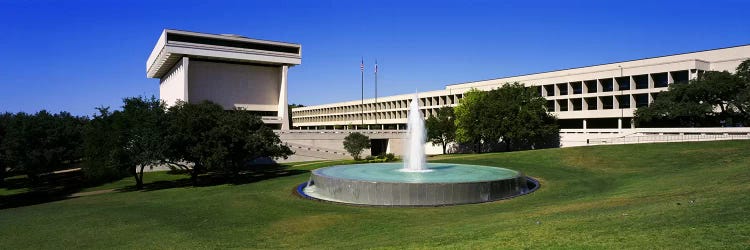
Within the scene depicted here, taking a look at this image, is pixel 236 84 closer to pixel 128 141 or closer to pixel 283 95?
pixel 283 95

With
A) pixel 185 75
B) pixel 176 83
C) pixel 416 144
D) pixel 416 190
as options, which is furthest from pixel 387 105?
pixel 416 190

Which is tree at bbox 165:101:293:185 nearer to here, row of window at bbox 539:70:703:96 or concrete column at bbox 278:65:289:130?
concrete column at bbox 278:65:289:130

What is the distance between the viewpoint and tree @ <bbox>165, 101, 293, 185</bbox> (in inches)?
1353

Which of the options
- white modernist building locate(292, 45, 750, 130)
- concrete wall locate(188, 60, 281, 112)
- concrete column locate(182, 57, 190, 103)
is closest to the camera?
white modernist building locate(292, 45, 750, 130)

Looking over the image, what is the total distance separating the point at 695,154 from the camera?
32.3 metres

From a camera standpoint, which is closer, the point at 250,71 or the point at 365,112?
the point at 250,71

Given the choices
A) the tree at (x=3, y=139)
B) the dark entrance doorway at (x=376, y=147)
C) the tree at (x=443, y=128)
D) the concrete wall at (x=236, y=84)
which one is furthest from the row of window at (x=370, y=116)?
the tree at (x=3, y=139)

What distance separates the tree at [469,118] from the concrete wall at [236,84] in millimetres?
36020

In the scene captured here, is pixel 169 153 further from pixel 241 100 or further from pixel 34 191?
pixel 241 100

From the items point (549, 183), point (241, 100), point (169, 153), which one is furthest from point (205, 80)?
point (549, 183)

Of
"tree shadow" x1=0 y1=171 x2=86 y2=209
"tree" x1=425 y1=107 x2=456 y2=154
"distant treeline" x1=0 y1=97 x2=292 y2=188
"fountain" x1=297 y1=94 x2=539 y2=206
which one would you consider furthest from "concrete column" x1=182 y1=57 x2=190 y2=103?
"fountain" x1=297 y1=94 x2=539 y2=206

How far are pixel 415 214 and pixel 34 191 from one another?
127 ft

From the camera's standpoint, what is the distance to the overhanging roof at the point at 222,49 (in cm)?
Result: 7450

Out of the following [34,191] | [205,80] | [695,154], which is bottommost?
[34,191]
